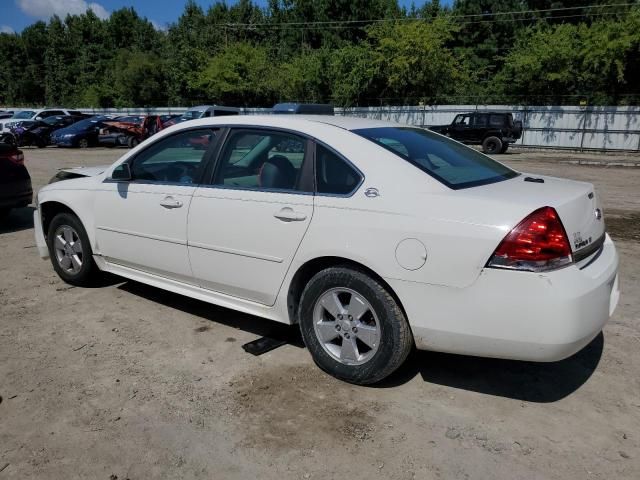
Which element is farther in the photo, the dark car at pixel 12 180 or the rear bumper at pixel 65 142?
the rear bumper at pixel 65 142

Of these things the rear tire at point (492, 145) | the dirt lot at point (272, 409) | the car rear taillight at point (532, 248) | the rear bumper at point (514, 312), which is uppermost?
the car rear taillight at point (532, 248)

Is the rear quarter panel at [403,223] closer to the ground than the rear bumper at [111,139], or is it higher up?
higher up

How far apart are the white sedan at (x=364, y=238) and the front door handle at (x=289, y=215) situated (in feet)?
0.04

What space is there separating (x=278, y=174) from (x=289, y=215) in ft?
1.27

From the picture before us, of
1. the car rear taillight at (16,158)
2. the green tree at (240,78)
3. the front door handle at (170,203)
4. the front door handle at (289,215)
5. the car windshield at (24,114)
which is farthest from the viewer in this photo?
the green tree at (240,78)

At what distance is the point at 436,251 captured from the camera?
2.96m

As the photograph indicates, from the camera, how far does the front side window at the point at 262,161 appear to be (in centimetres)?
367

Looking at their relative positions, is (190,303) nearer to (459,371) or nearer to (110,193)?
(110,193)

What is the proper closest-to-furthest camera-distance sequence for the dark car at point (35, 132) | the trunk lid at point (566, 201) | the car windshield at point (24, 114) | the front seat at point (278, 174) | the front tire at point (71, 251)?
1. the trunk lid at point (566, 201)
2. the front seat at point (278, 174)
3. the front tire at point (71, 251)
4. the dark car at point (35, 132)
5. the car windshield at point (24, 114)

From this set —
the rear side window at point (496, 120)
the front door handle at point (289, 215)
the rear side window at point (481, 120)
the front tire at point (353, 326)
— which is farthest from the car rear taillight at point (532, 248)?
the rear side window at point (481, 120)

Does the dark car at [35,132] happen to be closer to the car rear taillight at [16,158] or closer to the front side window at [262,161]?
the car rear taillight at [16,158]

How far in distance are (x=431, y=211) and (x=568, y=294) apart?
80cm

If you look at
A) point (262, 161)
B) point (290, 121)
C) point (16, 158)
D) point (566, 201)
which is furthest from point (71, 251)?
point (566, 201)

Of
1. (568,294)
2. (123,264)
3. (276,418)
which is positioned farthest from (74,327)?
(568,294)
